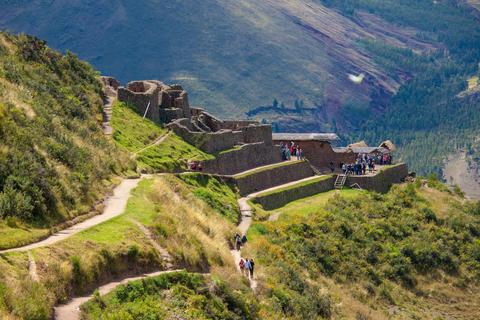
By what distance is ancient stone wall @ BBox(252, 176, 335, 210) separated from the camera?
58.6 meters

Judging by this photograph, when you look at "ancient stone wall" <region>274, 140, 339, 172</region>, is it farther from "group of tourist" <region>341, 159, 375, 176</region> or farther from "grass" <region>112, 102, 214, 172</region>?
"grass" <region>112, 102, 214, 172</region>

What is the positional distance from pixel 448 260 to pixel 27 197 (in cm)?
3605

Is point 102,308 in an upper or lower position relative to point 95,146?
upper

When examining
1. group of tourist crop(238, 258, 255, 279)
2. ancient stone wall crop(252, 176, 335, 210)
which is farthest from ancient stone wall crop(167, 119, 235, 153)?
group of tourist crop(238, 258, 255, 279)

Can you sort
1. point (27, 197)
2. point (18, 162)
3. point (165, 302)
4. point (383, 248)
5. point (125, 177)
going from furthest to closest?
point (383, 248) → point (125, 177) → point (18, 162) → point (27, 197) → point (165, 302)

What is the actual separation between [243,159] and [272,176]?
2191 mm

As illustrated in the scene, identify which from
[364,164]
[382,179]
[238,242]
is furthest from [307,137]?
[238,242]

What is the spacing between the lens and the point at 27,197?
29.3m

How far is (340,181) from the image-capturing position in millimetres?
70250

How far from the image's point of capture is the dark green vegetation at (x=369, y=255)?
42.4m

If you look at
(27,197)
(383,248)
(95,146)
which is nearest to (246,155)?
(383,248)

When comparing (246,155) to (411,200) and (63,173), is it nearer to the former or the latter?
(411,200)

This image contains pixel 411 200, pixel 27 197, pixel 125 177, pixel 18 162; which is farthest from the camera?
pixel 411 200

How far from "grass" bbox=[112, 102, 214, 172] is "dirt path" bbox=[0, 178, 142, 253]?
7.90 meters
